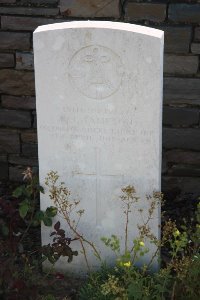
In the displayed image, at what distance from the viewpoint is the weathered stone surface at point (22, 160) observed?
423 cm

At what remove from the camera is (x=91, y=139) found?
3039mm

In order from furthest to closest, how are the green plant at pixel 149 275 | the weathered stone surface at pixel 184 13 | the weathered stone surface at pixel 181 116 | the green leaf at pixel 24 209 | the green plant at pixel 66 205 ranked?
the weathered stone surface at pixel 181 116 < the weathered stone surface at pixel 184 13 < the green leaf at pixel 24 209 < the green plant at pixel 66 205 < the green plant at pixel 149 275

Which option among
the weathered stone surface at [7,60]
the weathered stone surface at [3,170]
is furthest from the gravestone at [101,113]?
the weathered stone surface at [3,170]

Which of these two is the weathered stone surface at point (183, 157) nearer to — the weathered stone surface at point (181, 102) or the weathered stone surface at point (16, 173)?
the weathered stone surface at point (181, 102)

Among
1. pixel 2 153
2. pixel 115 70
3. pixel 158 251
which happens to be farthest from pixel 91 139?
pixel 2 153

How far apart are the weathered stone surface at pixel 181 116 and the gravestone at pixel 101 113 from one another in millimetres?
948

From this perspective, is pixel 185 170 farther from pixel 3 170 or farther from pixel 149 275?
pixel 3 170

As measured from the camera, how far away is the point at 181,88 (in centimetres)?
382

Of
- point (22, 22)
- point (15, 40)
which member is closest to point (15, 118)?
point (15, 40)

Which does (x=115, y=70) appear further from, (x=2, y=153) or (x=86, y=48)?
(x=2, y=153)

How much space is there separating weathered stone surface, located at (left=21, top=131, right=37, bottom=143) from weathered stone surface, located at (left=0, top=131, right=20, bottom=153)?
0.17ft

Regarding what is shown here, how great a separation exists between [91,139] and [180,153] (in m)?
1.14

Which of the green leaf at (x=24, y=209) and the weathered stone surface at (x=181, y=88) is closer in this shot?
the green leaf at (x=24, y=209)

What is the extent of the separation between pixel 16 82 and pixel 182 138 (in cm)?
120
